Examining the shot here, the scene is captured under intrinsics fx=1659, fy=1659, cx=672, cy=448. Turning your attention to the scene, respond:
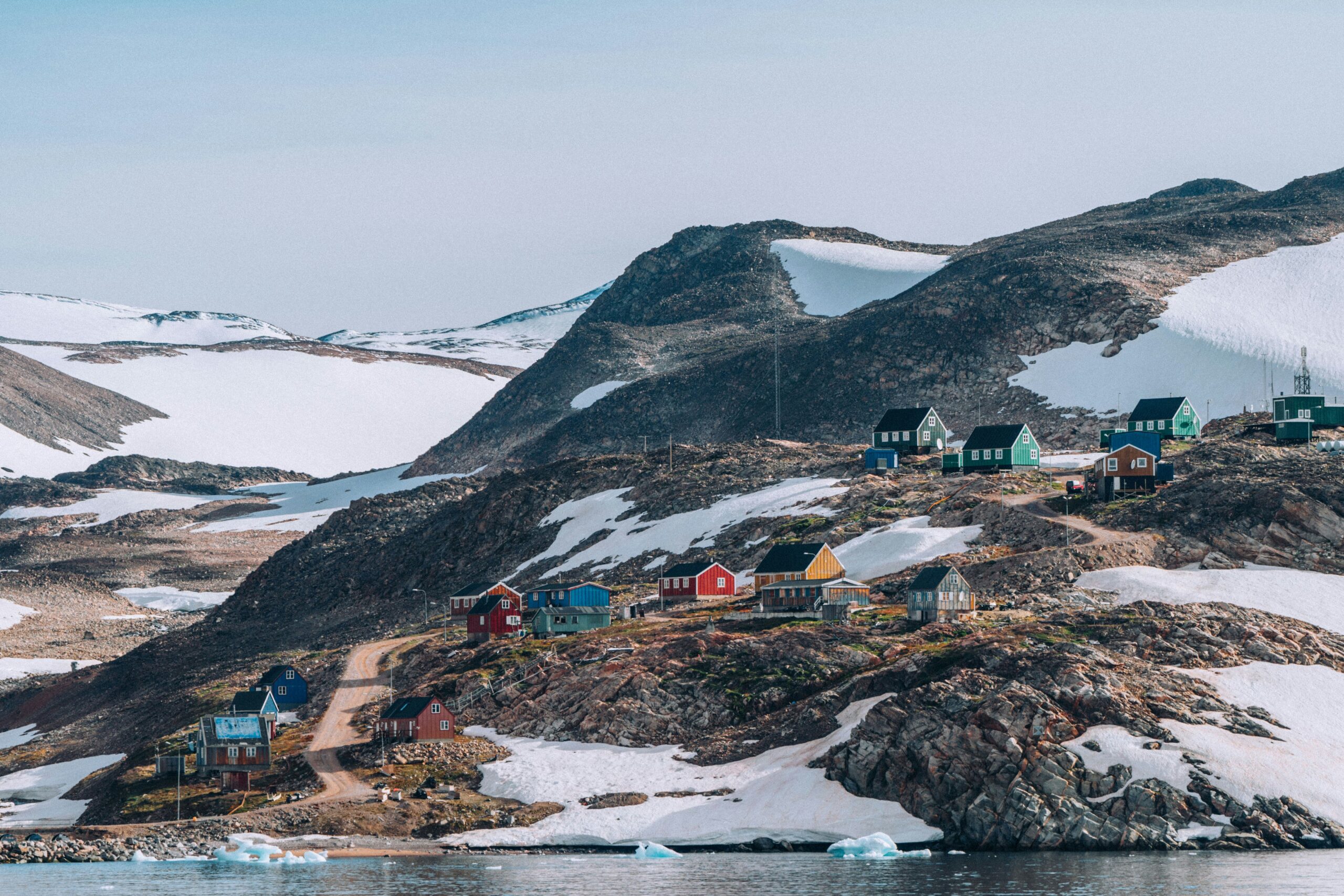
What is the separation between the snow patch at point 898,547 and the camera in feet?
371

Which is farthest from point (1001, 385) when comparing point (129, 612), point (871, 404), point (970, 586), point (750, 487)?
point (129, 612)

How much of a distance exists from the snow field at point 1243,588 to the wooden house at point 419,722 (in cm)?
3962

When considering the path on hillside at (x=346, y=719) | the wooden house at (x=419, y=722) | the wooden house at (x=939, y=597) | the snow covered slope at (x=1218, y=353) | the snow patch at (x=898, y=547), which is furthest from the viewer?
the snow covered slope at (x=1218, y=353)

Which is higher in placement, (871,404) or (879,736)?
(871,404)

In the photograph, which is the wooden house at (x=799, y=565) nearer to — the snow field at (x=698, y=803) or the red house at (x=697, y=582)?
the red house at (x=697, y=582)

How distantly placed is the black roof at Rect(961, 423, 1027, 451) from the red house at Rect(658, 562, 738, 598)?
2944 cm

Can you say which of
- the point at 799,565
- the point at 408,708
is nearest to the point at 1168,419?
the point at 799,565

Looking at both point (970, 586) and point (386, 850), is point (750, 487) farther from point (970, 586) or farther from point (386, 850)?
point (386, 850)

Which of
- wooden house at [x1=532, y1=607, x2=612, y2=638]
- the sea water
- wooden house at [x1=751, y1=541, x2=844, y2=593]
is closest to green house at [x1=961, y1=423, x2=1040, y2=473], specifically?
wooden house at [x1=751, y1=541, x2=844, y2=593]

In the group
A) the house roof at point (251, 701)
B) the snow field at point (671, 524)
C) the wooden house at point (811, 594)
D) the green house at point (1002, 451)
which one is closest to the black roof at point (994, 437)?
the green house at point (1002, 451)

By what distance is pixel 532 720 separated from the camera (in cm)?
9819

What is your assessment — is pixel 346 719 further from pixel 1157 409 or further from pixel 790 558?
pixel 1157 409

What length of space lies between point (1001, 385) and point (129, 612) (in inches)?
3938

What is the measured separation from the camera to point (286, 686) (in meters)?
113
